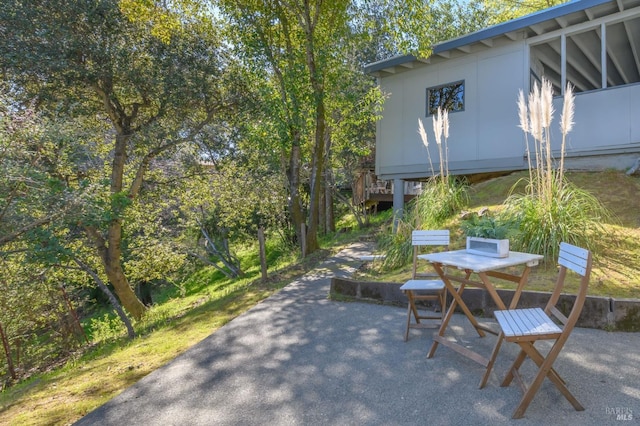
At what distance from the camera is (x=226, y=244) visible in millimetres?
13398

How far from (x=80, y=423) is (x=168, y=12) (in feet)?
28.4

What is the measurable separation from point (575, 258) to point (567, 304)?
1.60 meters

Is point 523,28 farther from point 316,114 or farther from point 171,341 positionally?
point 171,341

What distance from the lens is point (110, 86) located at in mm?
7992

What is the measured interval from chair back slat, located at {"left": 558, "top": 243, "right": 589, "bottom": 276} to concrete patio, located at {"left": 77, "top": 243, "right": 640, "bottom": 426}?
34.1 inches

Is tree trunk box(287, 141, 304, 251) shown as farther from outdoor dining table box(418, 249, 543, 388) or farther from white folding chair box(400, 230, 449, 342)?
outdoor dining table box(418, 249, 543, 388)

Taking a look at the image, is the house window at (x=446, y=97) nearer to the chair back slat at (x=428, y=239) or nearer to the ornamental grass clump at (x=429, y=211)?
the ornamental grass clump at (x=429, y=211)

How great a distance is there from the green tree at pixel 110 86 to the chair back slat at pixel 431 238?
4.69 metres

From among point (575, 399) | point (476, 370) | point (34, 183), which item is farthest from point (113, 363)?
point (575, 399)

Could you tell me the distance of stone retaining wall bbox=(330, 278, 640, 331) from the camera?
3275 millimetres

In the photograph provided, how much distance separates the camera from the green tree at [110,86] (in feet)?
21.3

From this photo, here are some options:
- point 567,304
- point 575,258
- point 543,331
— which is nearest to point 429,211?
point 567,304

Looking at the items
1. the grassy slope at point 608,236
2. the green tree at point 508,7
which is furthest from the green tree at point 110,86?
the green tree at point 508,7

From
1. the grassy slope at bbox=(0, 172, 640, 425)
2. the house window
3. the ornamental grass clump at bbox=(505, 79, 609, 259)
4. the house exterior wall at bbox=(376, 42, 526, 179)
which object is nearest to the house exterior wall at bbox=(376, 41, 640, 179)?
the house exterior wall at bbox=(376, 42, 526, 179)
